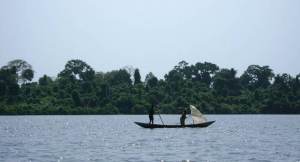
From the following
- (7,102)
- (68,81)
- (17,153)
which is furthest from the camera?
(68,81)

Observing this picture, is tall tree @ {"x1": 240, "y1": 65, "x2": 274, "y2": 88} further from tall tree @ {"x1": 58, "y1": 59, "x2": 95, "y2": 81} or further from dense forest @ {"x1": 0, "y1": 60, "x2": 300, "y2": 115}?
tall tree @ {"x1": 58, "y1": 59, "x2": 95, "y2": 81}

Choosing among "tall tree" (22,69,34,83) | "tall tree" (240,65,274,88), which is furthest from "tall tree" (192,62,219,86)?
"tall tree" (22,69,34,83)

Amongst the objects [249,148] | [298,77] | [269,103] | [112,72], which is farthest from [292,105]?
[249,148]

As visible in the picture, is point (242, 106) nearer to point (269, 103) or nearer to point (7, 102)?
point (269, 103)

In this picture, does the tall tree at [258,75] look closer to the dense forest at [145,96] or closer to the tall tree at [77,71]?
the dense forest at [145,96]

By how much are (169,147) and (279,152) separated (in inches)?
245

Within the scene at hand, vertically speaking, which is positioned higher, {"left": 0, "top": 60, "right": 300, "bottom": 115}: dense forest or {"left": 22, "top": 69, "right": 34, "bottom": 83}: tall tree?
{"left": 22, "top": 69, "right": 34, "bottom": 83}: tall tree

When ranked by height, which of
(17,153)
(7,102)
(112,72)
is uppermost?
(112,72)

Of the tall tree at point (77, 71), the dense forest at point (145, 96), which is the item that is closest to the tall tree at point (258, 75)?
the dense forest at point (145, 96)

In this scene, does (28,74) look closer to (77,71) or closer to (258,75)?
(77,71)

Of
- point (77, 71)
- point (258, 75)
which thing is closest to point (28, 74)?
point (77, 71)

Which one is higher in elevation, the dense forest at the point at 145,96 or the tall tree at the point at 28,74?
the tall tree at the point at 28,74

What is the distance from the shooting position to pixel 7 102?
366 ft

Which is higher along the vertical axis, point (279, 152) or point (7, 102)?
point (7, 102)
